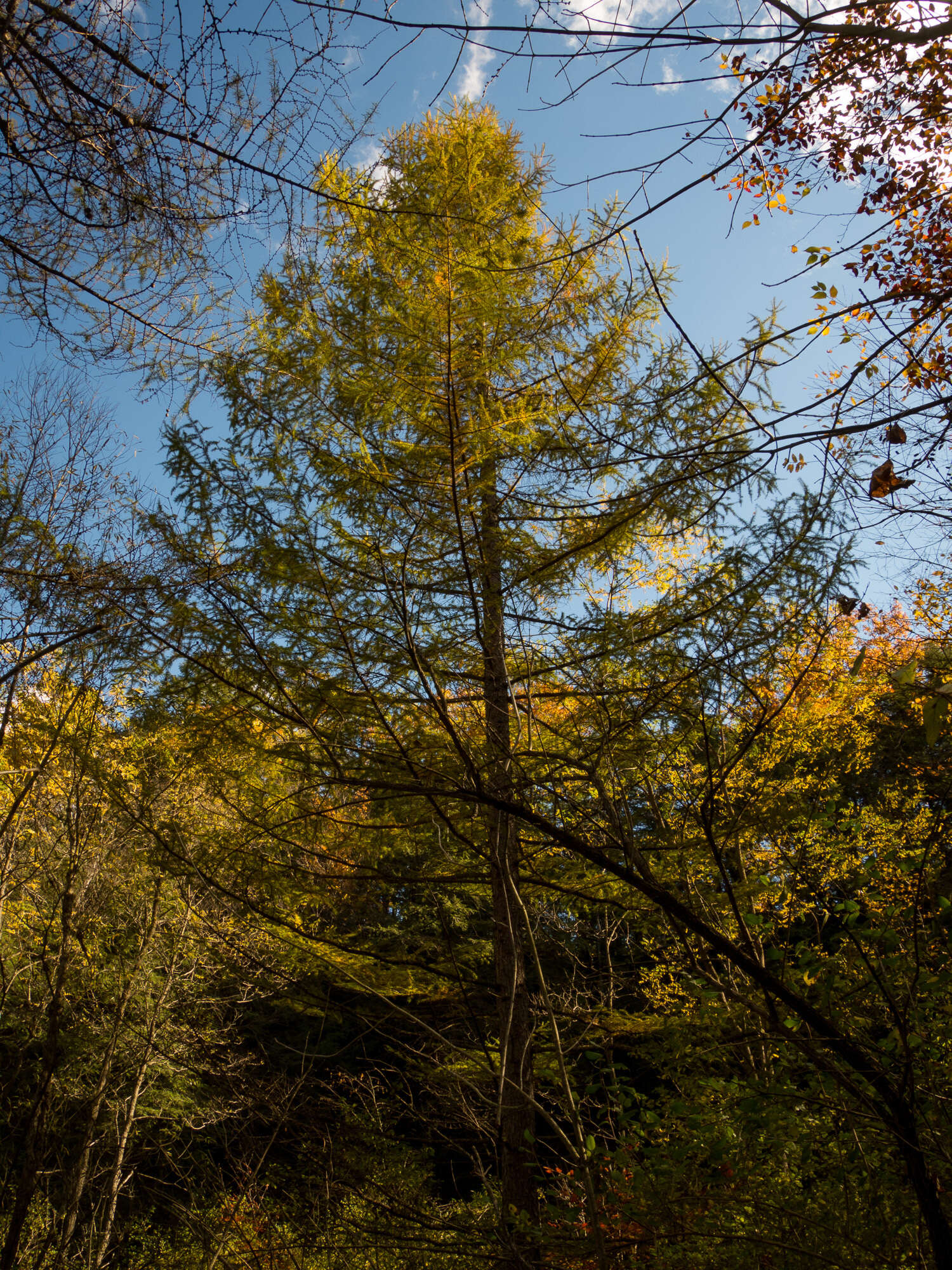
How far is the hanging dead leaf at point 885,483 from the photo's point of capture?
77.0 inches

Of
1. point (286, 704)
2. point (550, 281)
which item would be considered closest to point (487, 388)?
point (550, 281)

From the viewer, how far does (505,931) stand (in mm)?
4379

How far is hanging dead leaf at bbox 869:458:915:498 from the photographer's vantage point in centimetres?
196

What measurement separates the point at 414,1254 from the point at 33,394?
623cm

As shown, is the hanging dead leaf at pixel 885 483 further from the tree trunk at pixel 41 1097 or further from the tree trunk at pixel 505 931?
the tree trunk at pixel 41 1097

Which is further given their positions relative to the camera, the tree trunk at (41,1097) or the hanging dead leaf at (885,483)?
the tree trunk at (41,1097)

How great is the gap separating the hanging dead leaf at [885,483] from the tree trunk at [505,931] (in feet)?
3.74

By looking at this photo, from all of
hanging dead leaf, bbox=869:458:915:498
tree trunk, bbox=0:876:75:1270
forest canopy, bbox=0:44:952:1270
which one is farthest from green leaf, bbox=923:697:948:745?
tree trunk, bbox=0:876:75:1270

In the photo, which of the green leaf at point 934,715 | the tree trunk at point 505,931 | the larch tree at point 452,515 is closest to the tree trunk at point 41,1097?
the larch tree at point 452,515

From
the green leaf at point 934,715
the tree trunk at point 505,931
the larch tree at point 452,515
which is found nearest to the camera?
the green leaf at point 934,715

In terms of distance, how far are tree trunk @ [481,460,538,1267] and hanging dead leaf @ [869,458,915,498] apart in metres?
1.14

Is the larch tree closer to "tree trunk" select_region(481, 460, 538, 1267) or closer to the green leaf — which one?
"tree trunk" select_region(481, 460, 538, 1267)

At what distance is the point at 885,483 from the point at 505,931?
339cm

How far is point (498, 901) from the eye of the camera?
4164 millimetres
